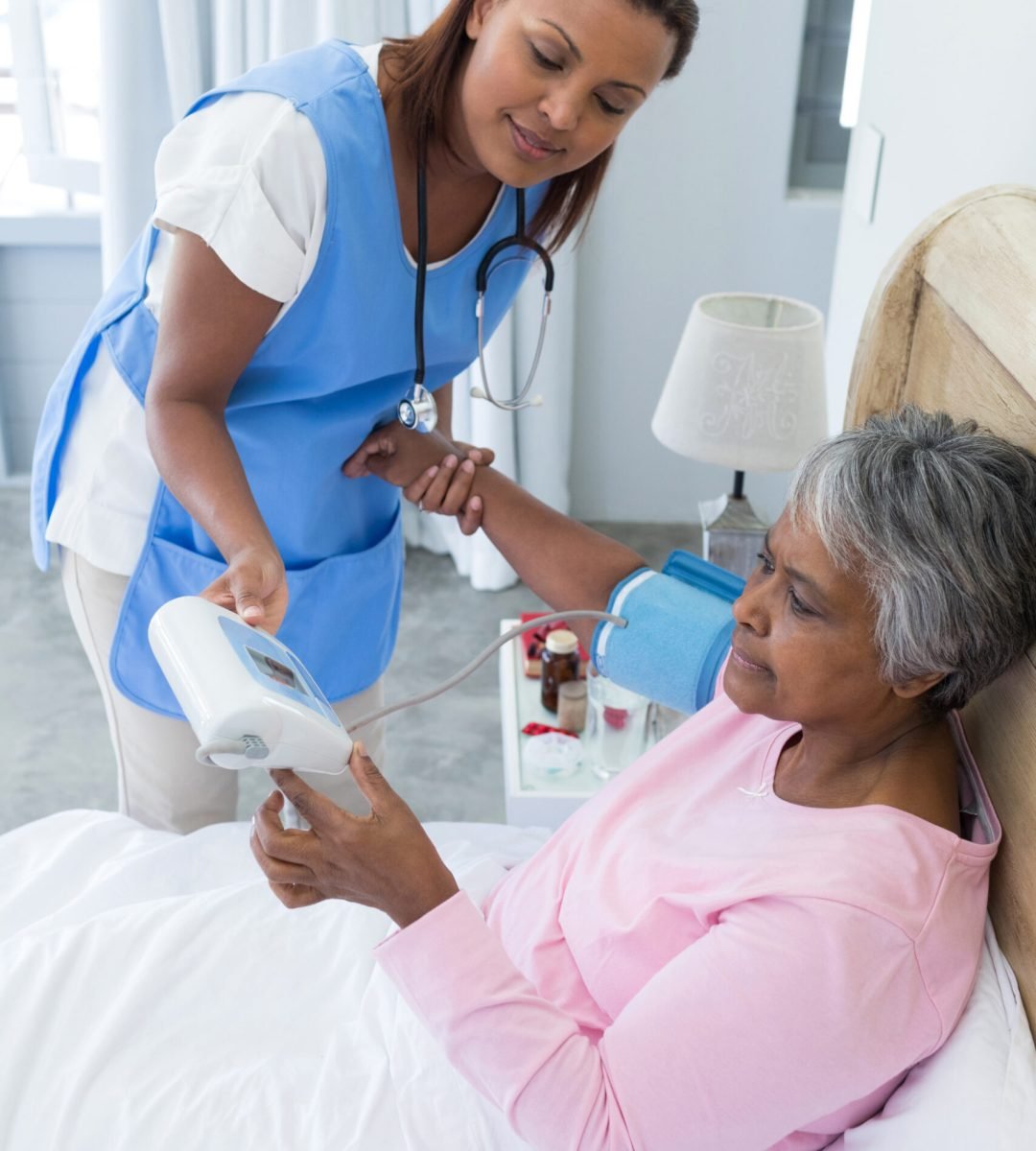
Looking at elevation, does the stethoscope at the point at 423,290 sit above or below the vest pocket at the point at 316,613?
above

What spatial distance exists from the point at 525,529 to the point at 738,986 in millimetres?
727

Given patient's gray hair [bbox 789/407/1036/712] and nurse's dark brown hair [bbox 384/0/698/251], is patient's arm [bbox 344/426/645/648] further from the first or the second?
patient's gray hair [bbox 789/407/1036/712]

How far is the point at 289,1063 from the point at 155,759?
1.83ft

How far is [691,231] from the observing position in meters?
3.14

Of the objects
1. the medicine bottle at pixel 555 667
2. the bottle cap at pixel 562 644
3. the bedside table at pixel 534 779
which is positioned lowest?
the bedside table at pixel 534 779

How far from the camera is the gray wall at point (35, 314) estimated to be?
11.0 ft

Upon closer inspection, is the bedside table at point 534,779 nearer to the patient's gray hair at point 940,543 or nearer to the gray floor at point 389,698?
the gray floor at point 389,698

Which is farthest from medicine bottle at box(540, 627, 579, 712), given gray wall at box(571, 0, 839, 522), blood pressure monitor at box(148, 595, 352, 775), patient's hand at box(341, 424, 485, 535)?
gray wall at box(571, 0, 839, 522)

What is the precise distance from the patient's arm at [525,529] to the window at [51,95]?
200cm

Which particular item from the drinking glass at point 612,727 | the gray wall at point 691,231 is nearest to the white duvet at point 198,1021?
the drinking glass at point 612,727

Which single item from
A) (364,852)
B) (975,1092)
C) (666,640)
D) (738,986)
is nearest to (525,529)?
(666,640)

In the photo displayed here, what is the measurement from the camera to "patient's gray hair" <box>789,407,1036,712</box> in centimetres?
95

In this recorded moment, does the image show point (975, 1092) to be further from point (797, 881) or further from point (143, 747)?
point (143, 747)

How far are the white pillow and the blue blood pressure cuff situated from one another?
1.56 feet
